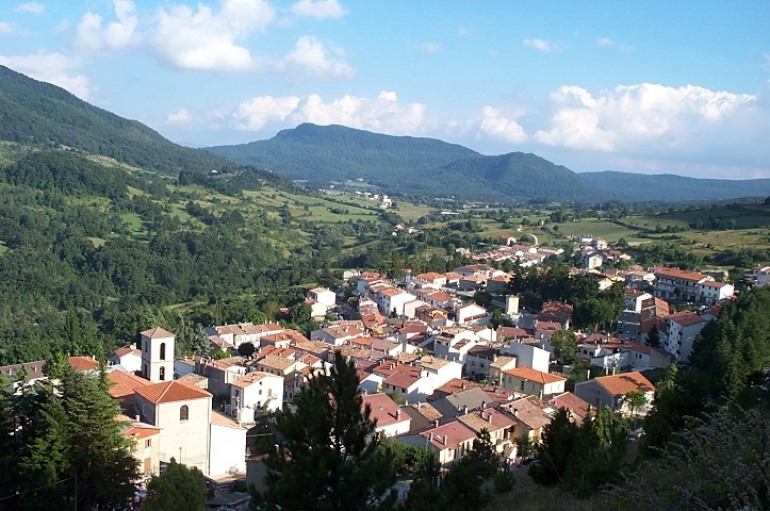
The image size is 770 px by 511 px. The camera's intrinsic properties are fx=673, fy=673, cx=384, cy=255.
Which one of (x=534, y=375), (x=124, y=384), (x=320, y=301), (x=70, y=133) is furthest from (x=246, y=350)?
(x=70, y=133)

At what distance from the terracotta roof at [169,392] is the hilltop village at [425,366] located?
5 centimetres

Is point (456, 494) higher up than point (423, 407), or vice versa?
point (456, 494)

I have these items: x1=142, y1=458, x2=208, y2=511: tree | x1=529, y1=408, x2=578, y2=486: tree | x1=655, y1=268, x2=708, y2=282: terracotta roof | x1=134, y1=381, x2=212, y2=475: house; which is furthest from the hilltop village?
x1=529, y1=408, x2=578, y2=486: tree

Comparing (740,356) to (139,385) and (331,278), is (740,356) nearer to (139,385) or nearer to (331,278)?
(139,385)

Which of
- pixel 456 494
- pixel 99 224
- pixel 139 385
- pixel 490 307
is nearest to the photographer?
pixel 456 494

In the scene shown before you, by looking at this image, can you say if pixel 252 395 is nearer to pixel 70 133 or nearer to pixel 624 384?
pixel 624 384

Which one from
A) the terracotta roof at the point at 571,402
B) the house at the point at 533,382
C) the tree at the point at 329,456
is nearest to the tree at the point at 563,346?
the house at the point at 533,382

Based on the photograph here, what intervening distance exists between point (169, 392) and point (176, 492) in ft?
23.5

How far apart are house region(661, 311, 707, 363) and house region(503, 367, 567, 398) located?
27.3ft

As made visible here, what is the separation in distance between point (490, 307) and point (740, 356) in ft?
90.7

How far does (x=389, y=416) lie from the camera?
26547 mm

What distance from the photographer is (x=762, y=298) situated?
34938mm

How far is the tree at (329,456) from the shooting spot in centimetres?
1041

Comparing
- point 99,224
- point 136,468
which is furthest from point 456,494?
point 99,224
